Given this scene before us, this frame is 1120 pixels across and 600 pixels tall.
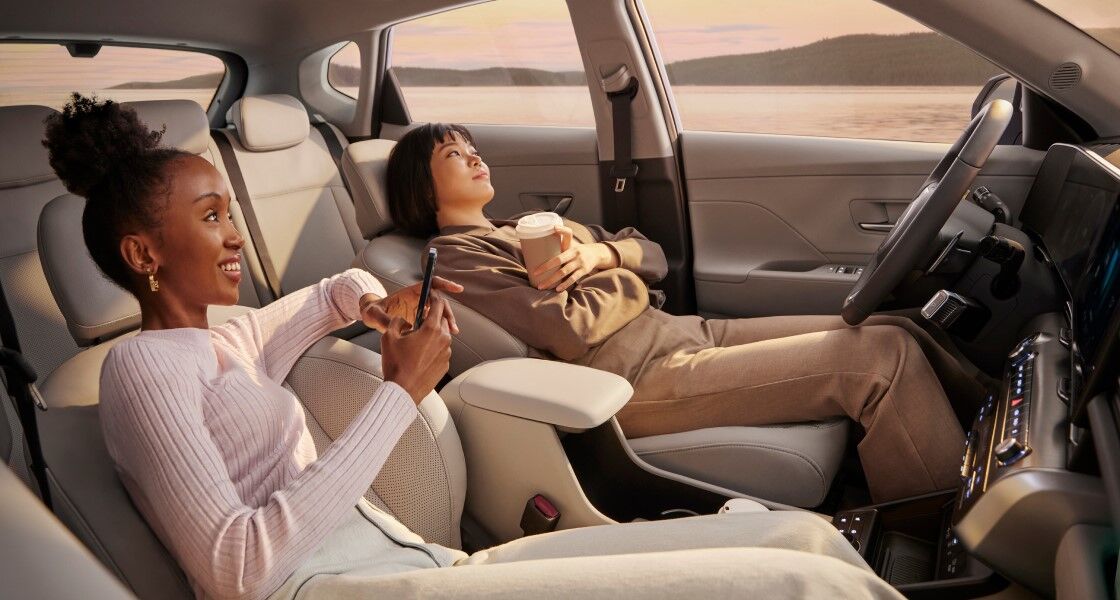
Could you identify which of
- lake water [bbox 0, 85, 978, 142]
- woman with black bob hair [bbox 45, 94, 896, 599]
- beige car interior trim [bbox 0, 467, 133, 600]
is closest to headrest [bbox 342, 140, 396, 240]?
lake water [bbox 0, 85, 978, 142]

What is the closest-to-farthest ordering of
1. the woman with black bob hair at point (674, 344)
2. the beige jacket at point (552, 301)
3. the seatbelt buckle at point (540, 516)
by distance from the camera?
the seatbelt buckle at point (540, 516), the woman with black bob hair at point (674, 344), the beige jacket at point (552, 301)

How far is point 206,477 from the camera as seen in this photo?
108 centimetres

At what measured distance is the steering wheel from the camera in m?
1.54

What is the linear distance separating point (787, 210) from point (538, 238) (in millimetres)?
1047

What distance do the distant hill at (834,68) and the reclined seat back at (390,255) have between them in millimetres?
937

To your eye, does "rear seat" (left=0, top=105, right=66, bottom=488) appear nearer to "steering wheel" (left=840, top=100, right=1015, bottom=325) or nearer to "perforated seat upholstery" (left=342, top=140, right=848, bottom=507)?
"perforated seat upholstery" (left=342, top=140, right=848, bottom=507)

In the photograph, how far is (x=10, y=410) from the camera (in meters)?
1.31

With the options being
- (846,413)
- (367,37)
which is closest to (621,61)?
(367,37)

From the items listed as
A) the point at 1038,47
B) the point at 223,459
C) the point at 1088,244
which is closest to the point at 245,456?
the point at 223,459

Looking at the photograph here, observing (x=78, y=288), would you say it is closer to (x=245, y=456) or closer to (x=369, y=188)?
(x=245, y=456)

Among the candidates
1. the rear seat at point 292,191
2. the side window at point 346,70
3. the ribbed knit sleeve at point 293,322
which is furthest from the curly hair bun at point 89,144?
the side window at point 346,70

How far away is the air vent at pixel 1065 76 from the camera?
1830mm

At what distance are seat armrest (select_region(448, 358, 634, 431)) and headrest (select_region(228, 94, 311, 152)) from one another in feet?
4.84

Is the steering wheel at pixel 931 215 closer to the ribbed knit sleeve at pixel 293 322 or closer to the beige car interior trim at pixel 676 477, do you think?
the beige car interior trim at pixel 676 477
